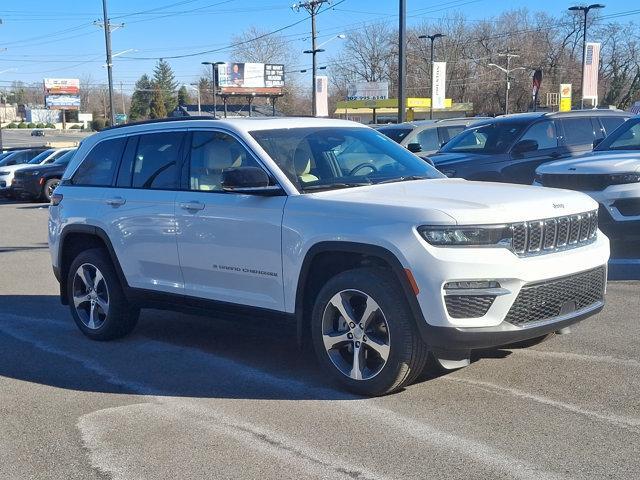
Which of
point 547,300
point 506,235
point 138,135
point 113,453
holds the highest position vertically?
point 138,135

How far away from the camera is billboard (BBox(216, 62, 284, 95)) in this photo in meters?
78.6

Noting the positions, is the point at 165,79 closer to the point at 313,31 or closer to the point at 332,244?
the point at 313,31

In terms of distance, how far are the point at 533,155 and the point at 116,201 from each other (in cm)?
749

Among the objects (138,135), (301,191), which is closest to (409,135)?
(138,135)

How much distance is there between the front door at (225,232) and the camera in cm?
562

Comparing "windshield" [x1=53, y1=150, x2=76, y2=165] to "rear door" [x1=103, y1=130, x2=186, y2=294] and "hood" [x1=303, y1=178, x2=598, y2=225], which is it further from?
"hood" [x1=303, y1=178, x2=598, y2=225]

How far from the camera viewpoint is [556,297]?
198 inches

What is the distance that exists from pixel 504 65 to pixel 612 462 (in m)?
79.6

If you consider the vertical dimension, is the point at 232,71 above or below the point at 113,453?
above

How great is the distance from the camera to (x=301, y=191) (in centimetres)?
562

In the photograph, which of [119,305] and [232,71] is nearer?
[119,305]

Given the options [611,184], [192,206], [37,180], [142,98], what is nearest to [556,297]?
[192,206]

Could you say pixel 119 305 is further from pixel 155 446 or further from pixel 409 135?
pixel 409 135

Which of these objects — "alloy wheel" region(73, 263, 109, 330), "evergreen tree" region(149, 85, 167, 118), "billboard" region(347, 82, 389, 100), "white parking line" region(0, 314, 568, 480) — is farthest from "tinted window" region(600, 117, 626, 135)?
"evergreen tree" region(149, 85, 167, 118)
